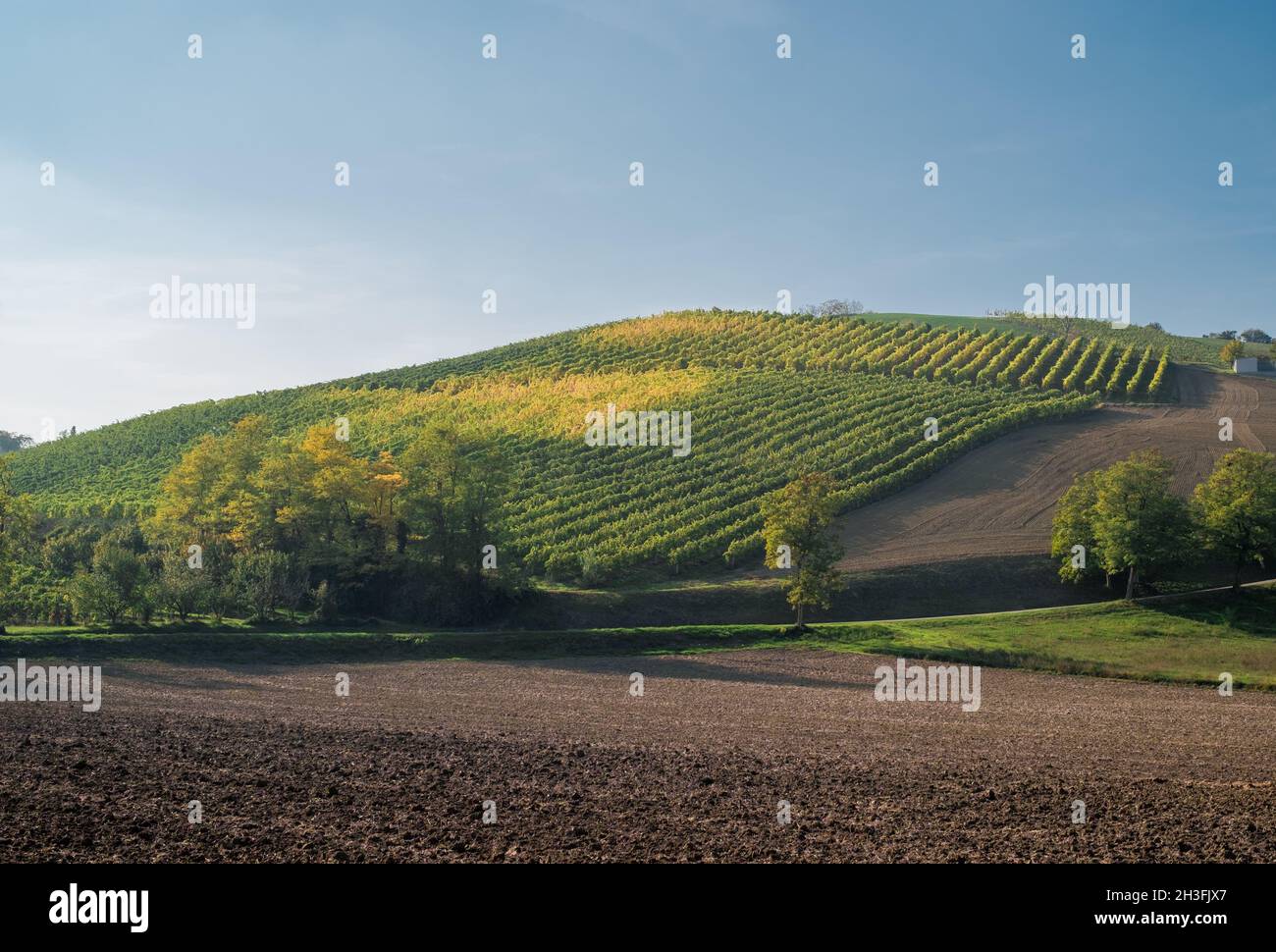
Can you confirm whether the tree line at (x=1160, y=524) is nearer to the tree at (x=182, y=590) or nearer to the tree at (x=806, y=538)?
the tree at (x=806, y=538)

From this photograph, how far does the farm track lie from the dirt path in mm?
25808

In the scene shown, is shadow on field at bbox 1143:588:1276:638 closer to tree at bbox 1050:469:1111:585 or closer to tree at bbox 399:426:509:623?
tree at bbox 1050:469:1111:585

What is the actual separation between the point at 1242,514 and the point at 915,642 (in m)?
23.8

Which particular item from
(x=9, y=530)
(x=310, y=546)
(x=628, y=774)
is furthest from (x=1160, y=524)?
(x=9, y=530)

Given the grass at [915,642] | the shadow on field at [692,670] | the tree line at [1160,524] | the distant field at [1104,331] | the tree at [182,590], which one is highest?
the distant field at [1104,331]

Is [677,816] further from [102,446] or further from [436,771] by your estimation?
[102,446]

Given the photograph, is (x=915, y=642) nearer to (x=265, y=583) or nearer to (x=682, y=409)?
(x=265, y=583)

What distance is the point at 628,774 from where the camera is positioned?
21.2 metres

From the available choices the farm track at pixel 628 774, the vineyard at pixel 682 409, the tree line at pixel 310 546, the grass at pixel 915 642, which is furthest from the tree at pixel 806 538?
the tree line at pixel 310 546

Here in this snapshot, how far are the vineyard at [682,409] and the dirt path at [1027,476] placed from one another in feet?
8.87

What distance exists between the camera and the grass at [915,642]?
41.6 metres

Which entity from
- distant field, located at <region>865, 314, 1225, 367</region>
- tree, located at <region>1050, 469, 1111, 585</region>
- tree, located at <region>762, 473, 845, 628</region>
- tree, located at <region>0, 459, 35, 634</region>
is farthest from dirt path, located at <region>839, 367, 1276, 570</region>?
distant field, located at <region>865, 314, 1225, 367</region>

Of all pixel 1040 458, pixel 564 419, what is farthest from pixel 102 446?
pixel 1040 458
